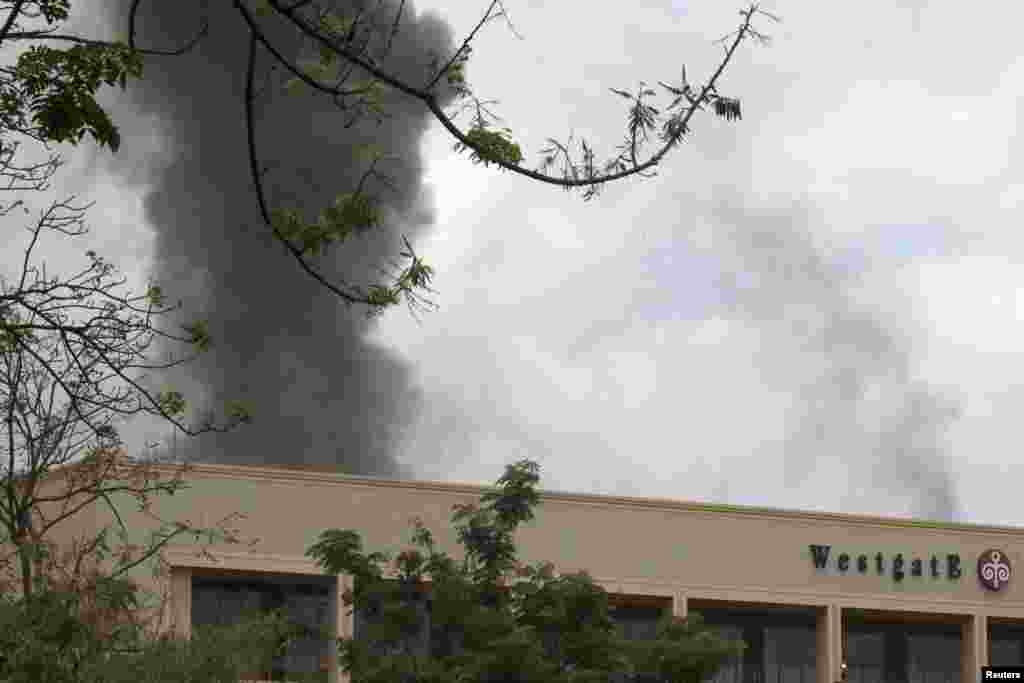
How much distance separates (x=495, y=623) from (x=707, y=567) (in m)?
14.9

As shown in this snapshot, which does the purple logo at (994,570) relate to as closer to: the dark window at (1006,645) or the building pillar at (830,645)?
the dark window at (1006,645)

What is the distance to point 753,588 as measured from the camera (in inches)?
2009

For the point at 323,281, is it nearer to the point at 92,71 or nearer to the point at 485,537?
the point at 92,71

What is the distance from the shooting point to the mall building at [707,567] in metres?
45.9

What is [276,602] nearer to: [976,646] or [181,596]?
[181,596]

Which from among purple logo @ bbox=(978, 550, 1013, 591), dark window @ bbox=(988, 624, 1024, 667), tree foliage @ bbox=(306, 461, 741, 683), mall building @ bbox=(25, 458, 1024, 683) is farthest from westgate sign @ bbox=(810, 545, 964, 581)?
tree foliage @ bbox=(306, 461, 741, 683)

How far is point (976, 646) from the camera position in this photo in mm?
53031

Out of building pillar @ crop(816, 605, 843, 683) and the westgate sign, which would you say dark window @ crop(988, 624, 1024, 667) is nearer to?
the westgate sign

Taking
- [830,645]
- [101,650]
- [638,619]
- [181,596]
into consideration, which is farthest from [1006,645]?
[101,650]

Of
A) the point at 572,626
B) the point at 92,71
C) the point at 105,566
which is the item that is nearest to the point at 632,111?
the point at 92,71

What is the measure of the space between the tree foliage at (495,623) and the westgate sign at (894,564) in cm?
1291

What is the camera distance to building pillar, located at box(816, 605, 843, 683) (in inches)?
2025

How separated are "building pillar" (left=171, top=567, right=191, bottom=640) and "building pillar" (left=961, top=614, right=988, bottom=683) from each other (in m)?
19.7

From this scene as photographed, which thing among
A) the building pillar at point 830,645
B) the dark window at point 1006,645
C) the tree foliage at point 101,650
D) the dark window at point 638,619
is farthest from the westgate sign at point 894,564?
the tree foliage at point 101,650
